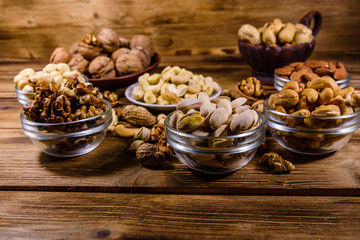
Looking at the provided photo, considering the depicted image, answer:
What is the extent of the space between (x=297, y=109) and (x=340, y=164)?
162mm

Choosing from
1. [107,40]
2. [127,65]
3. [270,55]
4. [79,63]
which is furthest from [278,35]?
[79,63]

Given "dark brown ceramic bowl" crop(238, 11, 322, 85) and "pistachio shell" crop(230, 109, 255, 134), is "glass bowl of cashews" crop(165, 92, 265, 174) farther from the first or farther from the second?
"dark brown ceramic bowl" crop(238, 11, 322, 85)

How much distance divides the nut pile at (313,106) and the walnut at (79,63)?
34.4 inches

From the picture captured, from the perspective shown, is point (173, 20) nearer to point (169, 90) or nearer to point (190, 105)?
point (169, 90)

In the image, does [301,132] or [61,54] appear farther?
[61,54]

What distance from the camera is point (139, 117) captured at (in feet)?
3.25

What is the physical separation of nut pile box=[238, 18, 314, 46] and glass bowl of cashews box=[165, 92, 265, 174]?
27.5 inches

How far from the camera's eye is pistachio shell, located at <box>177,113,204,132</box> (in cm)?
65

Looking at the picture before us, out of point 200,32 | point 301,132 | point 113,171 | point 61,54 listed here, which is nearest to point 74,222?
point 113,171

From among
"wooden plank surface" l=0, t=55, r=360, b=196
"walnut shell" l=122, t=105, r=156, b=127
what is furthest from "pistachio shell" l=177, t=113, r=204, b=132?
"walnut shell" l=122, t=105, r=156, b=127

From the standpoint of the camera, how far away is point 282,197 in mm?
649

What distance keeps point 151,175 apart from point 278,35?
89 centimetres

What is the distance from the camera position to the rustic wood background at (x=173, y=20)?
1.89 m

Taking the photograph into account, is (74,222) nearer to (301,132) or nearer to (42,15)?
(301,132)
